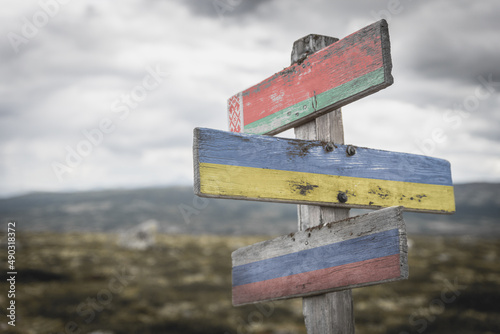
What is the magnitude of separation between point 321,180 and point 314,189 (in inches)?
3.0

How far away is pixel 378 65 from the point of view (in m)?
2.18

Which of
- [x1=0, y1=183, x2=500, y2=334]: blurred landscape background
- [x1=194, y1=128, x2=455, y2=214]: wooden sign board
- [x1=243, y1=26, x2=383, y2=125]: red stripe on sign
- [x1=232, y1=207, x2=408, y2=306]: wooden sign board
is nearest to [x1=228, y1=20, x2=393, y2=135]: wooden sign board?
[x1=243, y1=26, x2=383, y2=125]: red stripe on sign

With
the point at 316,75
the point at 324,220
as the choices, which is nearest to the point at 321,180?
the point at 324,220

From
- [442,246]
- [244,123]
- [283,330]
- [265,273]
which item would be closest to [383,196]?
[265,273]

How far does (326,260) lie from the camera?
227cm

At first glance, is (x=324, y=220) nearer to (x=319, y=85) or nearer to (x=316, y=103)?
(x=316, y=103)

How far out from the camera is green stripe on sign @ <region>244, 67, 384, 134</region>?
222 centimetres

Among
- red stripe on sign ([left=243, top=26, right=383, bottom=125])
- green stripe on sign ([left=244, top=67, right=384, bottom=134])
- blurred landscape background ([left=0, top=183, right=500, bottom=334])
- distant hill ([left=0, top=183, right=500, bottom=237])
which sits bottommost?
blurred landscape background ([left=0, top=183, right=500, bottom=334])

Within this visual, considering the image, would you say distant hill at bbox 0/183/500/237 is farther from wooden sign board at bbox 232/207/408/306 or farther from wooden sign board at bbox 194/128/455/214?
wooden sign board at bbox 194/128/455/214

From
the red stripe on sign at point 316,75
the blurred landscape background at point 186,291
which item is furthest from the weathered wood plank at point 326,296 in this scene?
the blurred landscape background at point 186,291

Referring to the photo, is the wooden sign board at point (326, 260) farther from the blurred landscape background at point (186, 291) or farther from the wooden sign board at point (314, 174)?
the blurred landscape background at point (186, 291)

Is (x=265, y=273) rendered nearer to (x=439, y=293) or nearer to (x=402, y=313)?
(x=402, y=313)

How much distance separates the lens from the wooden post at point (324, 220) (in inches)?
96.2

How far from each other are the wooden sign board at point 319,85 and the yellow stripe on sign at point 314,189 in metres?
0.51
